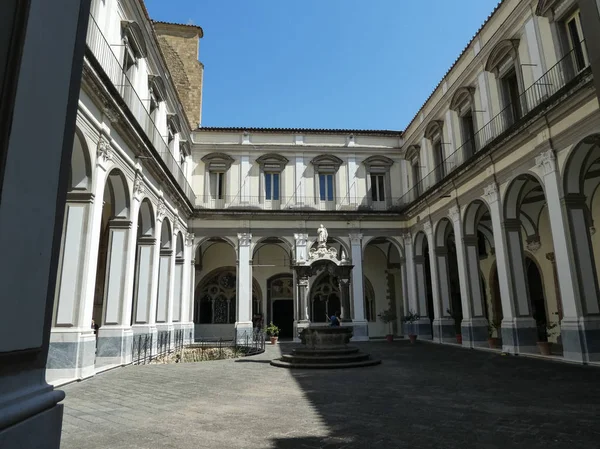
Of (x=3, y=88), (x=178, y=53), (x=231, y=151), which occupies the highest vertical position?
(x=178, y=53)

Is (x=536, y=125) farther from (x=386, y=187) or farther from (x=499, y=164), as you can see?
(x=386, y=187)

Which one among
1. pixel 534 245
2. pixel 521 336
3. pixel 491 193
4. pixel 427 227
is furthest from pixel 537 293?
pixel 491 193

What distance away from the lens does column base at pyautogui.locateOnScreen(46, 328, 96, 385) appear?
27.7 feet

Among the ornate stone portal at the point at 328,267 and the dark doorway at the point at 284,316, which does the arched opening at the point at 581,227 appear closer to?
the ornate stone portal at the point at 328,267

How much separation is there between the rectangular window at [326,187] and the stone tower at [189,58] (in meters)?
7.54

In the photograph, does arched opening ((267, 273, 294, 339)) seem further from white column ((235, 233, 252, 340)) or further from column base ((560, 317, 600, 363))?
column base ((560, 317, 600, 363))

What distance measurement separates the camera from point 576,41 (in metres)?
11.1

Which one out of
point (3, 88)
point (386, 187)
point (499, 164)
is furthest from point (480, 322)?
point (3, 88)

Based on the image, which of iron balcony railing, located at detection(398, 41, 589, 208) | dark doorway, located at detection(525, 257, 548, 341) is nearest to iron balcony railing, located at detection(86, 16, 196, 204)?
iron balcony railing, located at detection(398, 41, 589, 208)

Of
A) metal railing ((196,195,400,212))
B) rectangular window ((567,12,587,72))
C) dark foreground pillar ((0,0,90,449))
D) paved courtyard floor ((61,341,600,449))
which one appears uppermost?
rectangular window ((567,12,587,72))

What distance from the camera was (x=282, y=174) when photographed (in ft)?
71.7

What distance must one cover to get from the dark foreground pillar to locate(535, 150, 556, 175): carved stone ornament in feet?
38.4

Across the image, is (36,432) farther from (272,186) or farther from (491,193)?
(272,186)

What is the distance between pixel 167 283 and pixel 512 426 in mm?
13975
